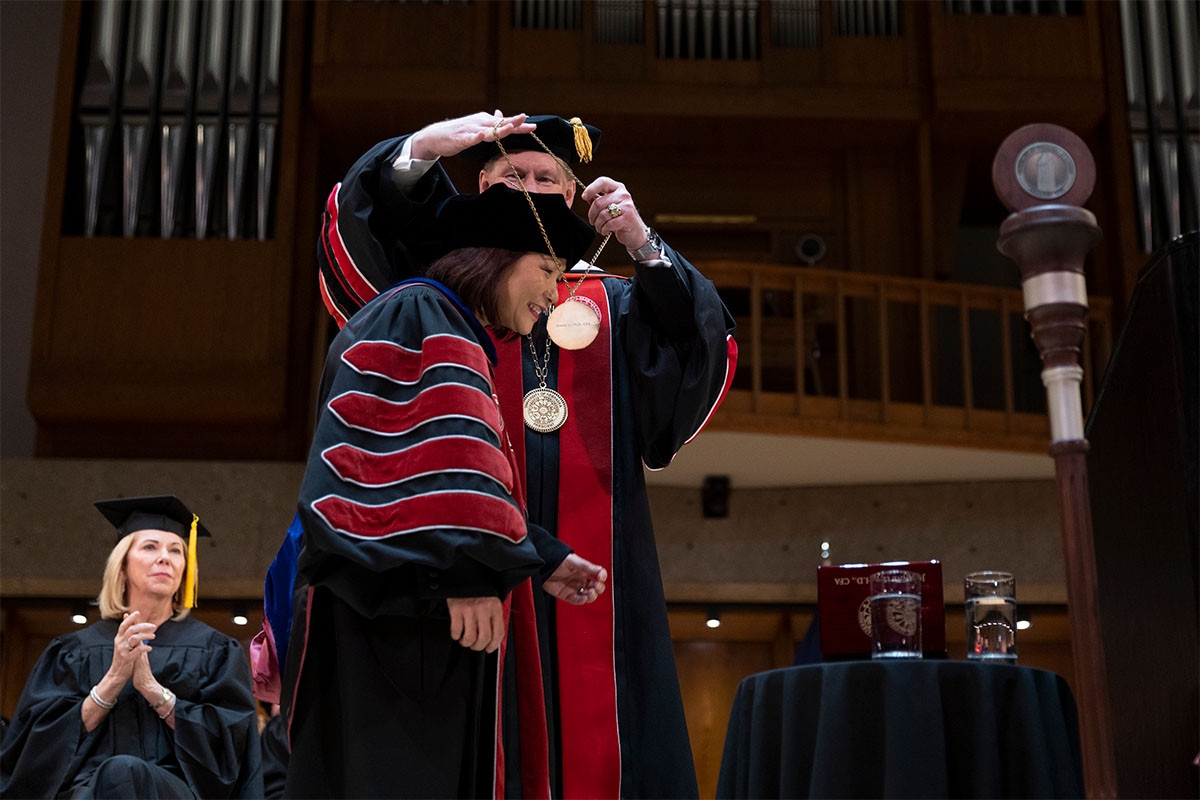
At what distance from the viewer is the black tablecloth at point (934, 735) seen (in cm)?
258

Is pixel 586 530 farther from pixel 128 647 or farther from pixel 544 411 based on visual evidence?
pixel 128 647

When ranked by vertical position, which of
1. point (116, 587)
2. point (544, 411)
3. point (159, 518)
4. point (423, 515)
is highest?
point (159, 518)

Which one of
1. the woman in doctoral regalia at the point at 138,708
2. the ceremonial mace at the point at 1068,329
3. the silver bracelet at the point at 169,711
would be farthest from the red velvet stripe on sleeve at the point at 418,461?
the silver bracelet at the point at 169,711

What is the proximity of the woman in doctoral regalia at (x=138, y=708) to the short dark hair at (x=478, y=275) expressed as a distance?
263 cm

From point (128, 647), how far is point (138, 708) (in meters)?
0.28

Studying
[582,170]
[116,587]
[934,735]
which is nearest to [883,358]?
[582,170]

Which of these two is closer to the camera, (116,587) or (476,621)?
(476,621)

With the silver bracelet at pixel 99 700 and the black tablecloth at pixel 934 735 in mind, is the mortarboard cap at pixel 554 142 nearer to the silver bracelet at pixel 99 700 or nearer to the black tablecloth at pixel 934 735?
the black tablecloth at pixel 934 735

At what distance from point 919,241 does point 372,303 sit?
7.84 meters

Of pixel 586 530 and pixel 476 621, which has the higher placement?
pixel 586 530

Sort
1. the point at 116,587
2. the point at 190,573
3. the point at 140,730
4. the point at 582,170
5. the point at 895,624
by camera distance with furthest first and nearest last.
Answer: the point at 582,170 < the point at 190,573 < the point at 116,587 < the point at 140,730 < the point at 895,624

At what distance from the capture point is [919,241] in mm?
9578

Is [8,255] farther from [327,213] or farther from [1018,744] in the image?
[1018,744]

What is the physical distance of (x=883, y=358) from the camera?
870 cm
